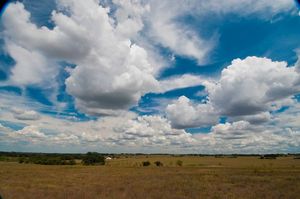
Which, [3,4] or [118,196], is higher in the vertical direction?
[3,4]

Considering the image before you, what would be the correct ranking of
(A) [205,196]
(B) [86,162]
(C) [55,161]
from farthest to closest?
(B) [86,162] → (C) [55,161] → (A) [205,196]

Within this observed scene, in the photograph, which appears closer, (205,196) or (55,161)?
(205,196)

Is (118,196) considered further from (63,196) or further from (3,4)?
(3,4)

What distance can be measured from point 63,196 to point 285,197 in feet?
51.6

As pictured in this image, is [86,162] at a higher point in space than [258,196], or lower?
higher

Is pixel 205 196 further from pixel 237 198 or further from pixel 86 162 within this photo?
pixel 86 162

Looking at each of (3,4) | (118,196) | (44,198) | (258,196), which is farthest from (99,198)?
(3,4)

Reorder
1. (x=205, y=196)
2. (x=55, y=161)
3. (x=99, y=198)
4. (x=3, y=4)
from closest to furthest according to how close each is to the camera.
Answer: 1. (x=3, y=4)
2. (x=99, y=198)
3. (x=205, y=196)
4. (x=55, y=161)

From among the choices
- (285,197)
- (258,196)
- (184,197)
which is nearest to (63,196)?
(184,197)

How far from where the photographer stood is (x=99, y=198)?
20391 mm

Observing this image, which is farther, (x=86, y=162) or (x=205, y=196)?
(x=86, y=162)

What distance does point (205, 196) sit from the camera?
21.9 metres

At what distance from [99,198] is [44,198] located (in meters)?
3.79

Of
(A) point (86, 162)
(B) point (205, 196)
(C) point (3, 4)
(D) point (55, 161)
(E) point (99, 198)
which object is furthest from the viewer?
(A) point (86, 162)
